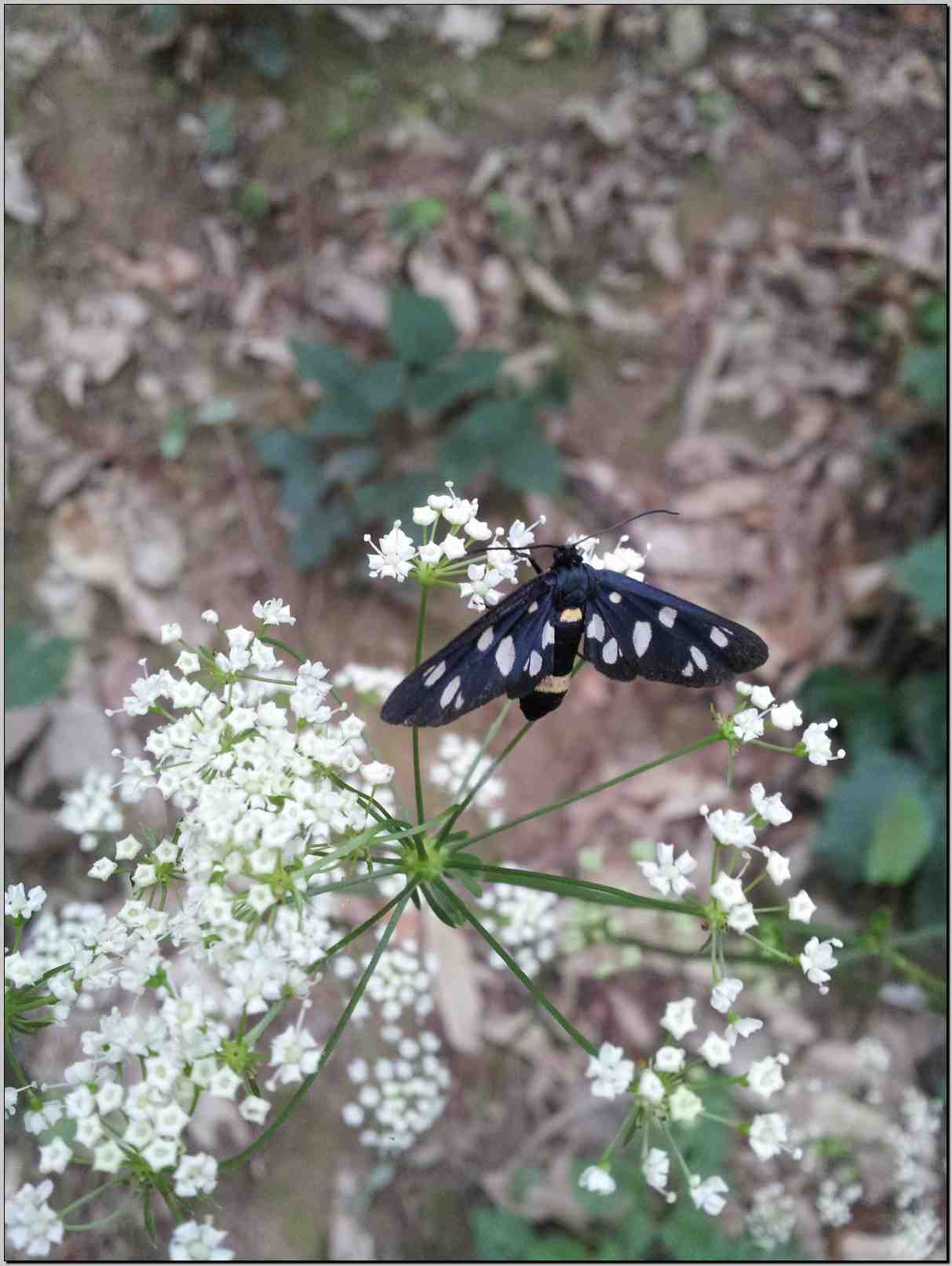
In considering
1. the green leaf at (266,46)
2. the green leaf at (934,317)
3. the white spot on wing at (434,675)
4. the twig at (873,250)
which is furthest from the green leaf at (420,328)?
the white spot on wing at (434,675)

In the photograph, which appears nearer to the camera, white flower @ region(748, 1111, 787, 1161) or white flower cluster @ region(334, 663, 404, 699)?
white flower @ region(748, 1111, 787, 1161)

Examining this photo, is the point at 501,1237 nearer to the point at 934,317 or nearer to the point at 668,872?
the point at 668,872

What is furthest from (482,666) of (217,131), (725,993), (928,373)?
(217,131)

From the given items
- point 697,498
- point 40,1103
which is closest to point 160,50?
point 697,498

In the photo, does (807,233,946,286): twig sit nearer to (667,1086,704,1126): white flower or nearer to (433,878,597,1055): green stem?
(433,878,597,1055): green stem

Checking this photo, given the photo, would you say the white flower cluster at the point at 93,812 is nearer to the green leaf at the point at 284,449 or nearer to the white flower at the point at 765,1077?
the white flower at the point at 765,1077

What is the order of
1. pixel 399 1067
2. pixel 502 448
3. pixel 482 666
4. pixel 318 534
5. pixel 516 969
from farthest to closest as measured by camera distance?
pixel 502 448, pixel 318 534, pixel 399 1067, pixel 482 666, pixel 516 969

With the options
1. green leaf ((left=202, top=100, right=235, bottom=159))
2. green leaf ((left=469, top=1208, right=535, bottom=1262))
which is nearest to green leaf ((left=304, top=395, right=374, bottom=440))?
green leaf ((left=202, top=100, right=235, bottom=159))
